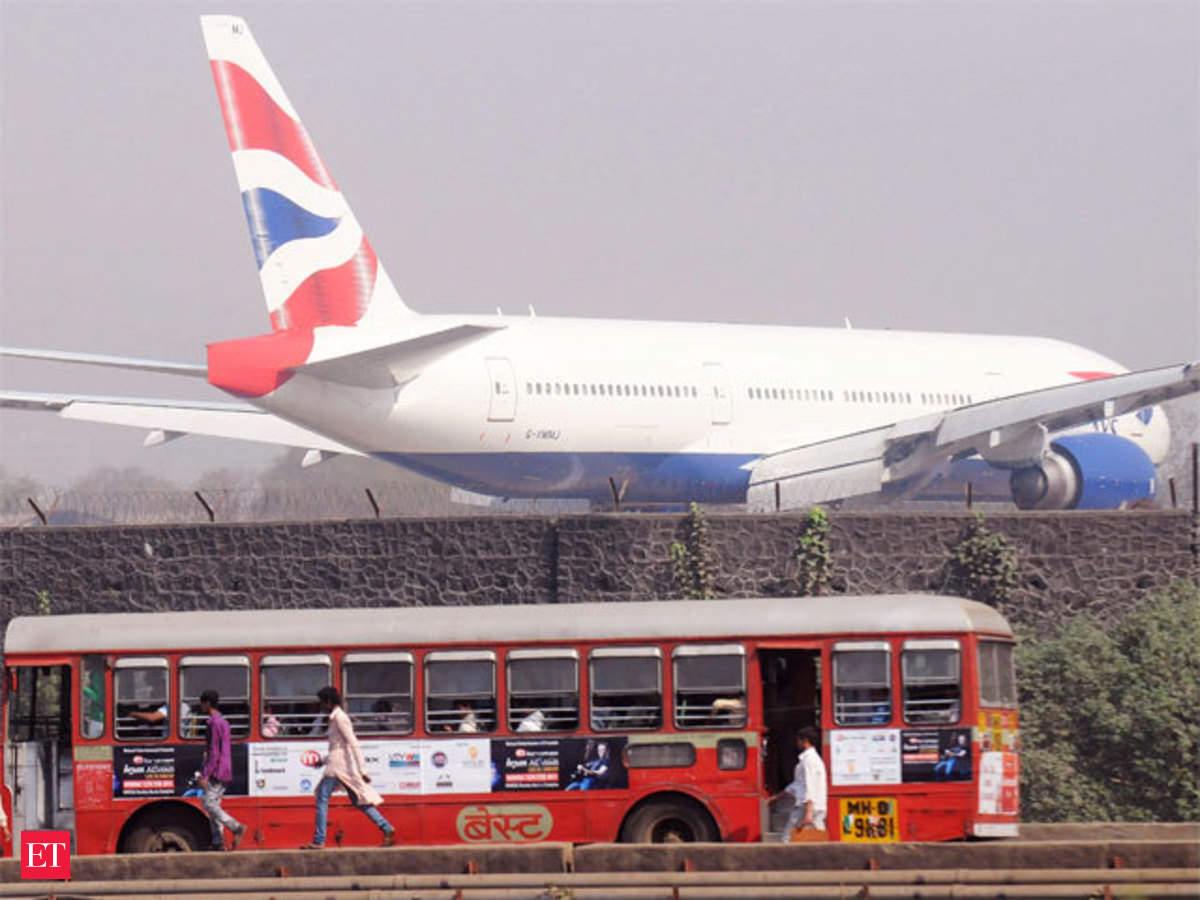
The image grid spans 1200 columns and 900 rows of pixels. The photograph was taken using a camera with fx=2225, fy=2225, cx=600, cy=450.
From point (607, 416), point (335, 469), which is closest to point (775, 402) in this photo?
point (607, 416)

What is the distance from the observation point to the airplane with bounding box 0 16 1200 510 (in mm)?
39719

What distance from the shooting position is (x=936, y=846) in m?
18.0

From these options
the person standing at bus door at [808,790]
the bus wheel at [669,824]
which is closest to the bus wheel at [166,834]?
the bus wheel at [669,824]

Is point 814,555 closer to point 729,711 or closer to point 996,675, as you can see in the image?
point 996,675

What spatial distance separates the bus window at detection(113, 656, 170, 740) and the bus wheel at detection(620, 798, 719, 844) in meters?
4.99

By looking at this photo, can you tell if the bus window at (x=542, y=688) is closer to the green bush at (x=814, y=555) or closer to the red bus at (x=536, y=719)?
the red bus at (x=536, y=719)

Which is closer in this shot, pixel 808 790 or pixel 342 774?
pixel 808 790

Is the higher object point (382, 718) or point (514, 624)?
point (514, 624)

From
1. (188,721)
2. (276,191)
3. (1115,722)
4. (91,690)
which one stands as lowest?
(1115,722)

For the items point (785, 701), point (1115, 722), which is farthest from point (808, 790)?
point (1115, 722)

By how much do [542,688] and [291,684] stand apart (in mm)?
2645

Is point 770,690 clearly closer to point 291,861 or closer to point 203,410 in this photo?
point 291,861

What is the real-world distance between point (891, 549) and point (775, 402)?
9110mm

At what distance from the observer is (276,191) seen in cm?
4012
